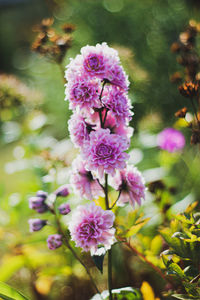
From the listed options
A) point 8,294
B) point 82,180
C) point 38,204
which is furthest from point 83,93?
point 8,294

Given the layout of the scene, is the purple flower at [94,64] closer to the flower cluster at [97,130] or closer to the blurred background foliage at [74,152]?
the flower cluster at [97,130]

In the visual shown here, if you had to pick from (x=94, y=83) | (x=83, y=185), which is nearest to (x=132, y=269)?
(x=83, y=185)

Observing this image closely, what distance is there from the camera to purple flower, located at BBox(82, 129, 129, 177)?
2.13ft

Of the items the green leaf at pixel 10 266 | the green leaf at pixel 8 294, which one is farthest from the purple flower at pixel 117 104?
the green leaf at pixel 10 266

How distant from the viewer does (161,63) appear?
204cm

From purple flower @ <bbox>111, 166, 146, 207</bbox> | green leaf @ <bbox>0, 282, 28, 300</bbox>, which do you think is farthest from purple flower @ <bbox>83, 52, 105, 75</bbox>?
green leaf @ <bbox>0, 282, 28, 300</bbox>

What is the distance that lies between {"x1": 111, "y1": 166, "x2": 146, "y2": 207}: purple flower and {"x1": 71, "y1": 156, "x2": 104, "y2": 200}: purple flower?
52mm

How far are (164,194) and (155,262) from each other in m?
0.24

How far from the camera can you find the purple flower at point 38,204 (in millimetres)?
783

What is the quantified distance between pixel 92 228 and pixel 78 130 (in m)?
0.21

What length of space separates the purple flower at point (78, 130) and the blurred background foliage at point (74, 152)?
0.19 metres

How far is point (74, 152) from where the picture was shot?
1469mm

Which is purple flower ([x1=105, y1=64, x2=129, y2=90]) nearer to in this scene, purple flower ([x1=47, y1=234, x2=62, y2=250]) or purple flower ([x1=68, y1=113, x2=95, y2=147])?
purple flower ([x1=68, y1=113, x2=95, y2=147])

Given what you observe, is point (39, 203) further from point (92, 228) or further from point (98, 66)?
point (98, 66)
